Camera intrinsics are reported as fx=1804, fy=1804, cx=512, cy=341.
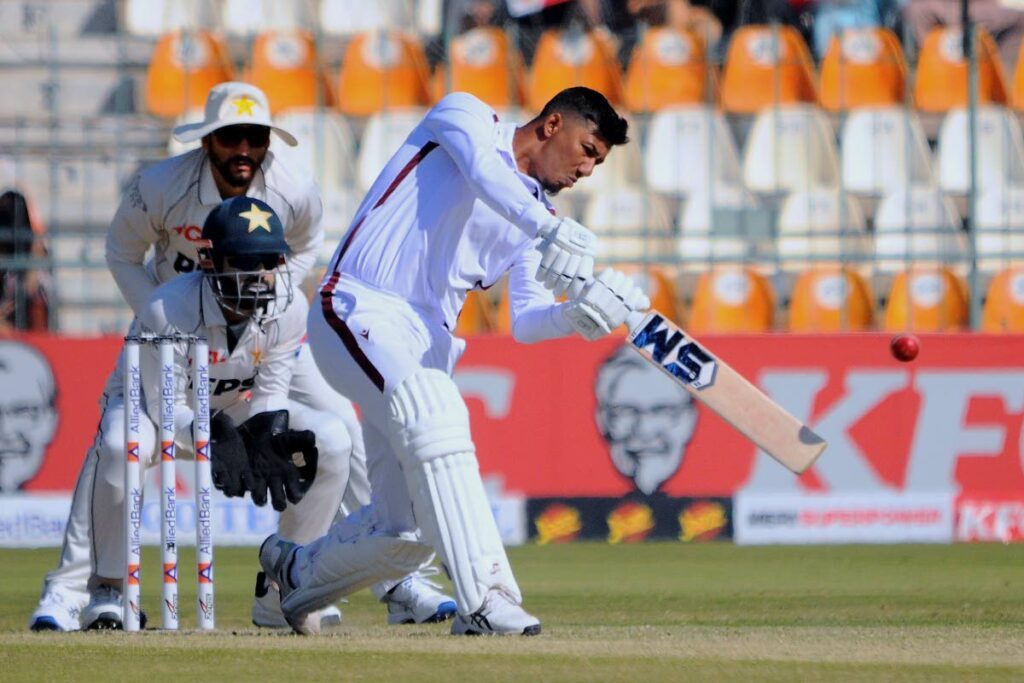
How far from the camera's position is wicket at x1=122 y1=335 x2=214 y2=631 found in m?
5.69

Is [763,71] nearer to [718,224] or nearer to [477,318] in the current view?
[718,224]

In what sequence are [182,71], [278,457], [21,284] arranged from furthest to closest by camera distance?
[182,71] → [21,284] → [278,457]

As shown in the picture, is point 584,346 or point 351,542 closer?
point 351,542

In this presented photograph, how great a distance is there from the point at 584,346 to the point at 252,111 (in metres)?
4.76

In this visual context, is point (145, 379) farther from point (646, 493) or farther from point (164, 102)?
point (164, 102)

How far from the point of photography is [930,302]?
12.2 m

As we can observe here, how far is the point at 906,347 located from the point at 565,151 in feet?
19.4


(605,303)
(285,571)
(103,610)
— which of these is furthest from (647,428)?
(605,303)

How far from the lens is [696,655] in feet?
15.0

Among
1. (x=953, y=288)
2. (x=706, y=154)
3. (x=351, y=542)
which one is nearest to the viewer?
(x=351, y=542)

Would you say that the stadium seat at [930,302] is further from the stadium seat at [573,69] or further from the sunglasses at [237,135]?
the sunglasses at [237,135]

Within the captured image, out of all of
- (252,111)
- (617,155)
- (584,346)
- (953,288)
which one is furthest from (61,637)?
(617,155)

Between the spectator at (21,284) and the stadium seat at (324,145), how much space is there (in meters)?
2.35

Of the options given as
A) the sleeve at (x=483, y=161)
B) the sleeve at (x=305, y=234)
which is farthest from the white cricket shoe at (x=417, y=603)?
the sleeve at (x=483, y=161)
